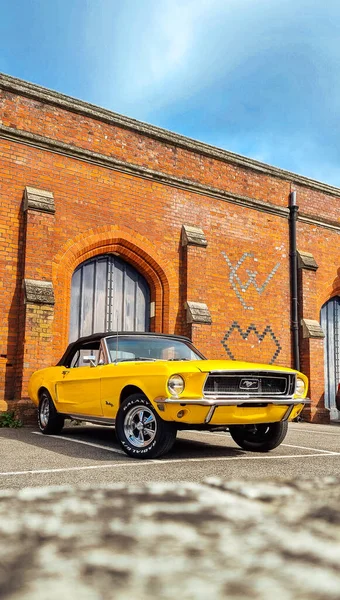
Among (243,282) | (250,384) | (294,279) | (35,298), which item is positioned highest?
(294,279)

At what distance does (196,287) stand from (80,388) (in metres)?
6.13

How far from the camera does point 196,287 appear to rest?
12.6 metres

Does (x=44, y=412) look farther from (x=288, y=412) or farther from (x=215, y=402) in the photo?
(x=288, y=412)

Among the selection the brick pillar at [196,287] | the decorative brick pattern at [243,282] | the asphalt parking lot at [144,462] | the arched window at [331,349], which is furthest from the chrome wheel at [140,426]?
the arched window at [331,349]

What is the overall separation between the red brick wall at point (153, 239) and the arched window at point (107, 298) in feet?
1.00

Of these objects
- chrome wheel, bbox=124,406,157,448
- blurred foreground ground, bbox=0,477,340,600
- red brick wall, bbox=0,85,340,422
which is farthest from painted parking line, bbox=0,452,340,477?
red brick wall, bbox=0,85,340,422

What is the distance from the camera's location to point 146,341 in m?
6.96

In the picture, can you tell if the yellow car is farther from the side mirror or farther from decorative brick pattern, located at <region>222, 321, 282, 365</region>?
decorative brick pattern, located at <region>222, 321, 282, 365</region>

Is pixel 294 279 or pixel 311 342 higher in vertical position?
pixel 294 279

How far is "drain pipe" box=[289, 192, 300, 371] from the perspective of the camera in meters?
14.3

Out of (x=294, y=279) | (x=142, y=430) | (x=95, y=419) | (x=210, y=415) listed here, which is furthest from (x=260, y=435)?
(x=294, y=279)

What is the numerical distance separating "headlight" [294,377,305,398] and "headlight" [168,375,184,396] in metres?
1.58

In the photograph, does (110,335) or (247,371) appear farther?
(110,335)

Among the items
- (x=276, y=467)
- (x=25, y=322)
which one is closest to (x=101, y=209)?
(x=25, y=322)
